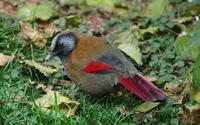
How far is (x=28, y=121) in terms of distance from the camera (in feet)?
12.0

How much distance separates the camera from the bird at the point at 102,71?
4.34m

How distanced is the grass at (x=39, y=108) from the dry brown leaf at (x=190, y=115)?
30 cm

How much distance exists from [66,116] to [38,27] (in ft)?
8.93

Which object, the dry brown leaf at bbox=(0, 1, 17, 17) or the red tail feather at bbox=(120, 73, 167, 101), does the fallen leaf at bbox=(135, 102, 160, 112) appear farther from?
the dry brown leaf at bbox=(0, 1, 17, 17)

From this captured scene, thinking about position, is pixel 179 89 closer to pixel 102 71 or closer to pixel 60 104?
pixel 102 71

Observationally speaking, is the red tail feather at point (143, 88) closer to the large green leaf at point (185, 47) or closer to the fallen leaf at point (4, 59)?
the large green leaf at point (185, 47)

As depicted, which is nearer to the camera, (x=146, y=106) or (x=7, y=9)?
(x=146, y=106)

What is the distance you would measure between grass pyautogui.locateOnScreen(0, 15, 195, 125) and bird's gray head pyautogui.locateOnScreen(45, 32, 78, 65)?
446 millimetres

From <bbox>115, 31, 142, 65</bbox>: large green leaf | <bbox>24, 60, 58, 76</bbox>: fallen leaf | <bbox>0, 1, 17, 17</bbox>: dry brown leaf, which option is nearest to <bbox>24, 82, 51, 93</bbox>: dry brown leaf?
<bbox>24, 60, 58, 76</bbox>: fallen leaf

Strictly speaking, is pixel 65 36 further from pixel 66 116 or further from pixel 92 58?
pixel 66 116

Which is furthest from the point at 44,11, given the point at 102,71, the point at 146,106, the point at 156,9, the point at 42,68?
the point at 146,106

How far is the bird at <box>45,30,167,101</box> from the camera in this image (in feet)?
14.3

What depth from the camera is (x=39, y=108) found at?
3721 millimetres

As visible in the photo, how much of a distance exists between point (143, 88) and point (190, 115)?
852 mm
